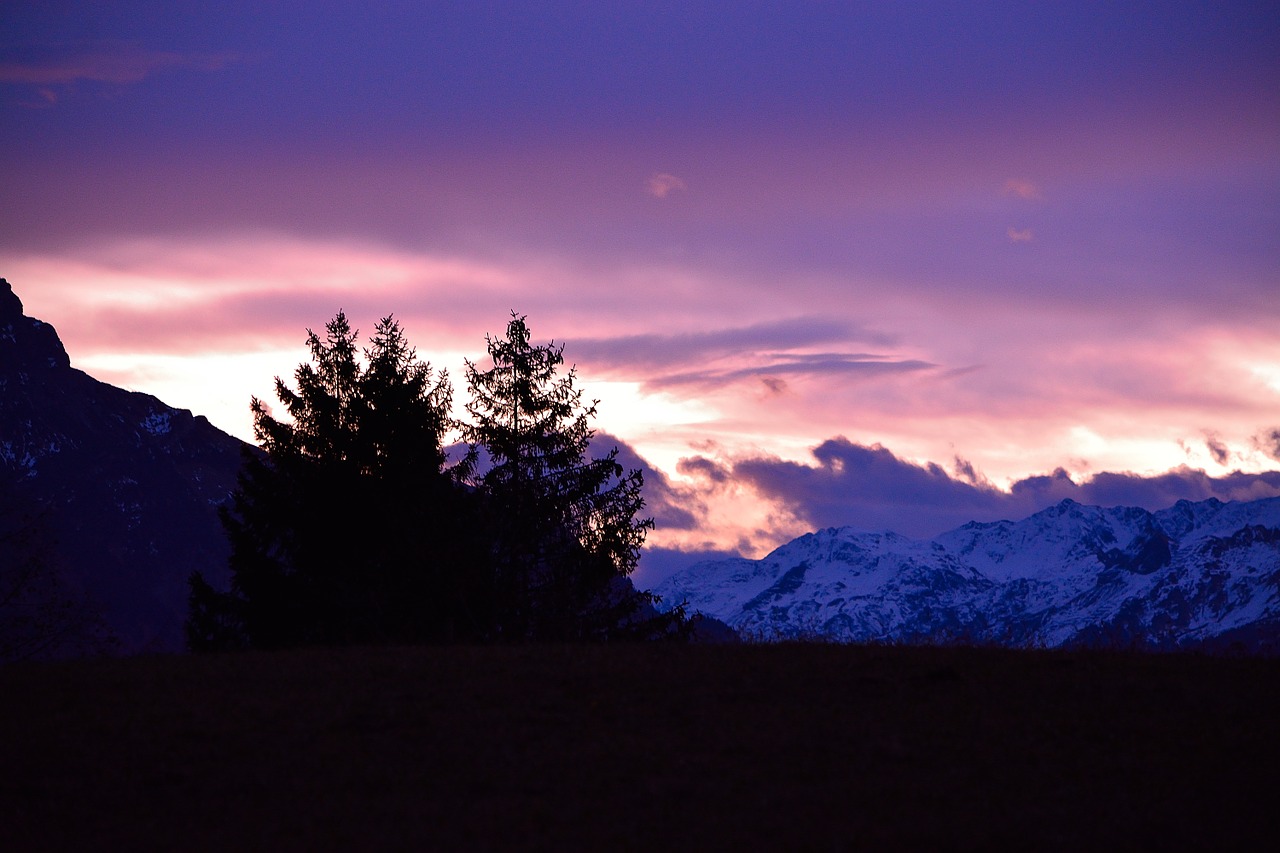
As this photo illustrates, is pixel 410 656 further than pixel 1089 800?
Yes

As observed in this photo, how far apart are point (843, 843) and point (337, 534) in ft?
103

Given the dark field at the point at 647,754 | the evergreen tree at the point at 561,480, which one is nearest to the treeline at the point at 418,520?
the evergreen tree at the point at 561,480

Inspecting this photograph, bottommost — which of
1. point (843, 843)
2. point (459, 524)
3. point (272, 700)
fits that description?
point (843, 843)

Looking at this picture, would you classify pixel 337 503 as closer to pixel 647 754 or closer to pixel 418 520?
pixel 418 520

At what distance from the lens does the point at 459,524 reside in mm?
34844

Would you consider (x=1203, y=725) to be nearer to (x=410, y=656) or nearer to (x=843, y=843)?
(x=843, y=843)

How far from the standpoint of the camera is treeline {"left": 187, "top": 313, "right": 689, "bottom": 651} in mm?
32219

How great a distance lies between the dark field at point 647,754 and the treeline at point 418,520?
1359 cm

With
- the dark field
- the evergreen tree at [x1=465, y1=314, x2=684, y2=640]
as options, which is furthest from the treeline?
the dark field

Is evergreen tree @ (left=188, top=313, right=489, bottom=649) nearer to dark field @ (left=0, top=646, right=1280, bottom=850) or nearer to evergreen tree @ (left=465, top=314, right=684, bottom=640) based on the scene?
evergreen tree @ (left=465, top=314, right=684, bottom=640)

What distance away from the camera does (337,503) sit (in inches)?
1575

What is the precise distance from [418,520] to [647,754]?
23983mm

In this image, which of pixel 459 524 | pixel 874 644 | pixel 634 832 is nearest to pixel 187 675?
pixel 634 832

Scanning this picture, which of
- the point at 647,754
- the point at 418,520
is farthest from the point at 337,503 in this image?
the point at 647,754
